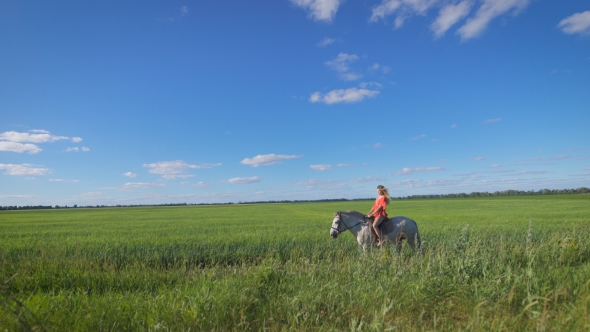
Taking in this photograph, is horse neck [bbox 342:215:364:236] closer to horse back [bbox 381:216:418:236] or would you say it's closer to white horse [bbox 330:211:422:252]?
white horse [bbox 330:211:422:252]

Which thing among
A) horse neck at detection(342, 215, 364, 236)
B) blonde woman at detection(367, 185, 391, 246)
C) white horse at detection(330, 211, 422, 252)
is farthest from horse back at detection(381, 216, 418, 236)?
horse neck at detection(342, 215, 364, 236)

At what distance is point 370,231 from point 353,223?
63 cm

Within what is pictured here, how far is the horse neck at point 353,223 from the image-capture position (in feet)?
32.5

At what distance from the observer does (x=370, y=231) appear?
9.56m

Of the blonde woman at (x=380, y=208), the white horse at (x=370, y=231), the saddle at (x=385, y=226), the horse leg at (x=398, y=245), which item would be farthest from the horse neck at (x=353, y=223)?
the horse leg at (x=398, y=245)

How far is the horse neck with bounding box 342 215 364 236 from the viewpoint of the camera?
9.90 meters

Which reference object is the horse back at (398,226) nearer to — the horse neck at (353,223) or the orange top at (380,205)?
the orange top at (380,205)

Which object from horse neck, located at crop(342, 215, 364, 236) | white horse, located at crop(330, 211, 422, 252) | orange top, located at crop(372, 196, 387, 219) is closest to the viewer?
orange top, located at crop(372, 196, 387, 219)

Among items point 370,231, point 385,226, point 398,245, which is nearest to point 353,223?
point 370,231

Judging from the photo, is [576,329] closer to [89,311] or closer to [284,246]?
[89,311]

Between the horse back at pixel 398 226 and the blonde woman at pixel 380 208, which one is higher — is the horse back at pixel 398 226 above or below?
below

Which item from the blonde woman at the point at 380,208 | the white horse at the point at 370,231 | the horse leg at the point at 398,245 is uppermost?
the blonde woman at the point at 380,208

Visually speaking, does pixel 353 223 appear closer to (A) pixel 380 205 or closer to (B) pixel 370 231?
(B) pixel 370 231

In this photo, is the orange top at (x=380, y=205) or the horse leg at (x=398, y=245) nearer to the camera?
the orange top at (x=380, y=205)
